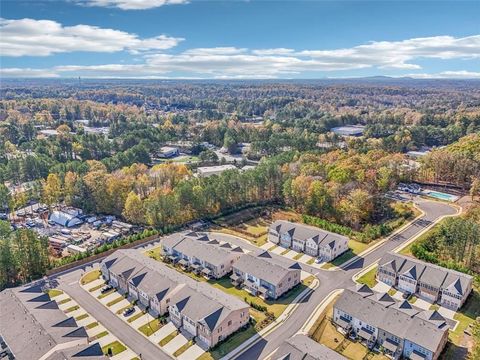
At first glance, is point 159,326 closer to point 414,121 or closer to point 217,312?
point 217,312

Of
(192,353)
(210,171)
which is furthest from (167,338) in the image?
(210,171)

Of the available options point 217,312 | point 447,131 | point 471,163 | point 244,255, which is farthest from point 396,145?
point 217,312

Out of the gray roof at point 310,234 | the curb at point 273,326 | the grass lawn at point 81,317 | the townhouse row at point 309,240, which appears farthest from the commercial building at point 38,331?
the gray roof at point 310,234

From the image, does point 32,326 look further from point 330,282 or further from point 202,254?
point 330,282

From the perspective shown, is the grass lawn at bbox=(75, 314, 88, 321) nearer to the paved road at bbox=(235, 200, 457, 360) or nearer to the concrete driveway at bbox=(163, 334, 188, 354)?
the concrete driveway at bbox=(163, 334, 188, 354)

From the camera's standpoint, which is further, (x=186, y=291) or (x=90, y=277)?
(x=90, y=277)

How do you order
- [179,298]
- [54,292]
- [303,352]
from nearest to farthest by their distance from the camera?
[303,352] < [179,298] < [54,292]
